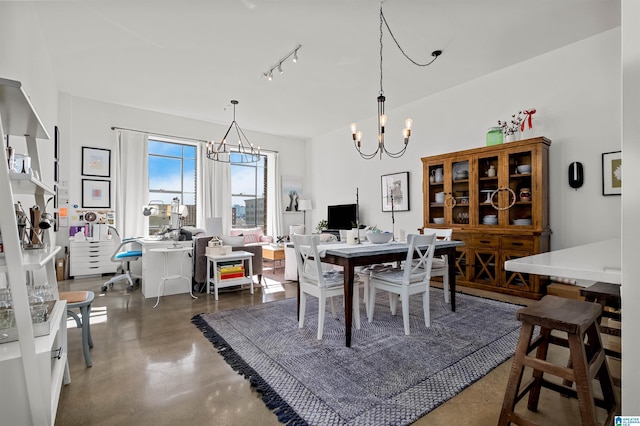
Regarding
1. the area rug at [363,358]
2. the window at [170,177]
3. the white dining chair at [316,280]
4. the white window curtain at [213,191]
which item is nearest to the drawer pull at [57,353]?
the area rug at [363,358]

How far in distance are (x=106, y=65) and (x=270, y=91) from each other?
228 cm

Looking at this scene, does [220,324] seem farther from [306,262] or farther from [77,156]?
[77,156]

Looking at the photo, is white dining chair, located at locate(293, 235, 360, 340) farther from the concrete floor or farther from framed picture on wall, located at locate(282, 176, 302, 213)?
framed picture on wall, located at locate(282, 176, 302, 213)

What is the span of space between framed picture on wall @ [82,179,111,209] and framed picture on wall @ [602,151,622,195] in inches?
294

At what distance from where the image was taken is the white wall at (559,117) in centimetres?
345

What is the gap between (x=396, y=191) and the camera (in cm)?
577

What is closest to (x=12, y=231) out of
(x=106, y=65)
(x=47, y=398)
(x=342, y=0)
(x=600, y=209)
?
(x=47, y=398)

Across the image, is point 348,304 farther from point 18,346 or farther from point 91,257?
point 91,257

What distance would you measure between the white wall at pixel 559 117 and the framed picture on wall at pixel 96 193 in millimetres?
5036

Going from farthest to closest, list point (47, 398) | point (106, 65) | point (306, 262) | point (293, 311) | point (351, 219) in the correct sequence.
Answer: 1. point (351, 219)
2. point (106, 65)
3. point (293, 311)
4. point (306, 262)
5. point (47, 398)

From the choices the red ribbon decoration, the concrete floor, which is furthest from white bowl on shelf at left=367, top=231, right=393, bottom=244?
the red ribbon decoration

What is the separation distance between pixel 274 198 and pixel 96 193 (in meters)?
3.66

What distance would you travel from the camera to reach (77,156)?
5340 mm

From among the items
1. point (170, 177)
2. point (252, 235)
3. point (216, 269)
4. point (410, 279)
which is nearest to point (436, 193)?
point (410, 279)
